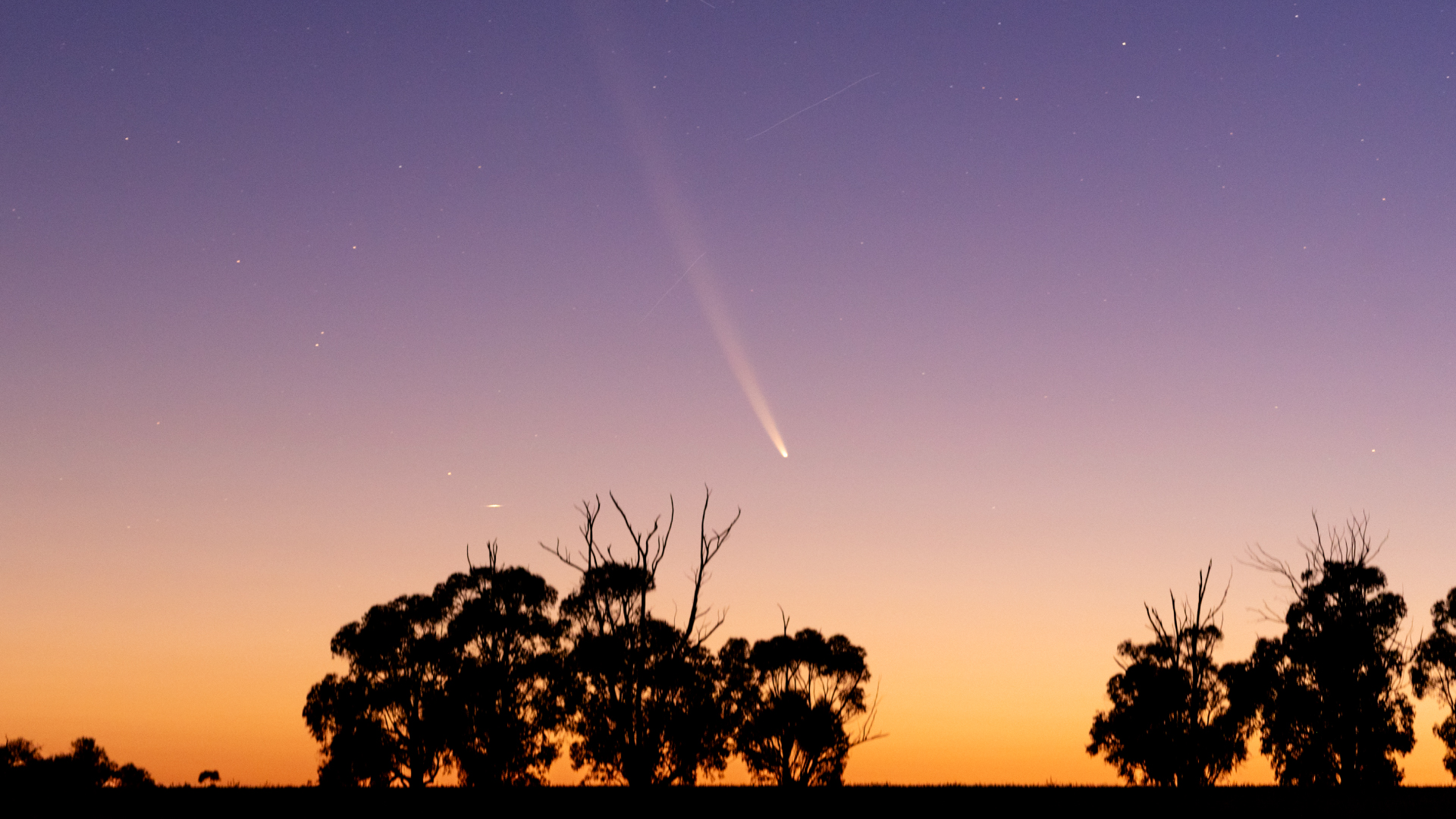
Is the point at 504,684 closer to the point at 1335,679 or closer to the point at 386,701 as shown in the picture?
the point at 386,701

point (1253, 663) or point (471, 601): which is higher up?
point (471, 601)

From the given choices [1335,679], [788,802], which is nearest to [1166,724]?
[1335,679]

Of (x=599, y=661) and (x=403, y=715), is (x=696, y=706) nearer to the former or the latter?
(x=599, y=661)

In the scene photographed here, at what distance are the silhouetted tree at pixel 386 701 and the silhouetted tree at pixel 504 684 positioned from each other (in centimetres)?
120

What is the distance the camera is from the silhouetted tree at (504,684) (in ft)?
184

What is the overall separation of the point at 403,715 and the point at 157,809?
104 ft

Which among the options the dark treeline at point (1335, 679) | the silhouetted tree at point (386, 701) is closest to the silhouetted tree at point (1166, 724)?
the dark treeline at point (1335, 679)

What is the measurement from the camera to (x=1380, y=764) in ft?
180

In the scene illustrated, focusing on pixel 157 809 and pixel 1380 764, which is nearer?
pixel 157 809

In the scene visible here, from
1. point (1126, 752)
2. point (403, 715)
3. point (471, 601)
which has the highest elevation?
point (471, 601)

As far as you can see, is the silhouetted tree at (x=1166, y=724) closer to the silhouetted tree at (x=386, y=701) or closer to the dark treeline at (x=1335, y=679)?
the dark treeline at (x=1335, y=679)

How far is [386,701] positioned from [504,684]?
586 centimetres

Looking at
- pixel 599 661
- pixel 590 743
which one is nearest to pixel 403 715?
pixel 590 743

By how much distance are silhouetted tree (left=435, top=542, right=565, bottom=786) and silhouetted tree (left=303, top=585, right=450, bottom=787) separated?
1.20 meters
